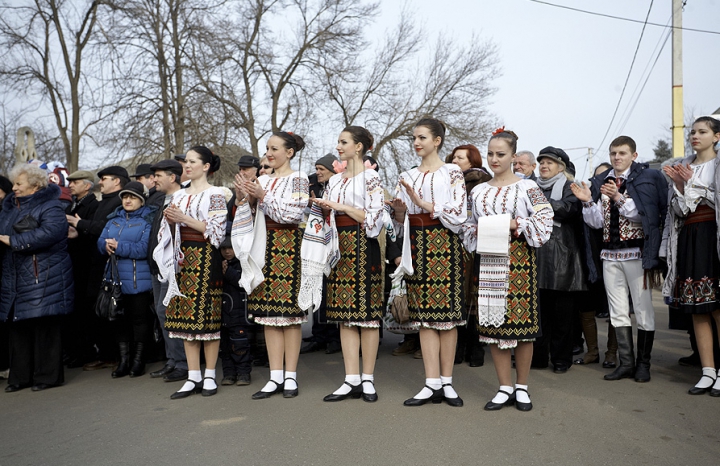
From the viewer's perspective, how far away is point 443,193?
486 cm

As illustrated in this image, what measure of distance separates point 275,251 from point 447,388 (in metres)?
1.75

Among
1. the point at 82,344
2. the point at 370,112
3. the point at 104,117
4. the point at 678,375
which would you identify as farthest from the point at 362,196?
the point at 370,112

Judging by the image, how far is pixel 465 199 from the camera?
15.9ft

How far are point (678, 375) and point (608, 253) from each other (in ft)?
4.06

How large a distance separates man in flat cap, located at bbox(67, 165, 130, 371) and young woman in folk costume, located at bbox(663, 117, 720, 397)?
534 cm

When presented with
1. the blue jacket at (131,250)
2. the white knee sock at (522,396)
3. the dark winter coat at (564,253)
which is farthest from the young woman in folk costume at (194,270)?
the dark winter coat at (564,253)

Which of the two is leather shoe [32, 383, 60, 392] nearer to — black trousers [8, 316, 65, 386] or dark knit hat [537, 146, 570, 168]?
black trousers [8, 316, 65, 386]

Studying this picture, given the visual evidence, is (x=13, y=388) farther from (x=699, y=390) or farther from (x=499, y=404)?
(x=699, y=390)

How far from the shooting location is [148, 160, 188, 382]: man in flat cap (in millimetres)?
6098

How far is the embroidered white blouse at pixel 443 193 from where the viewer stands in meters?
4.77

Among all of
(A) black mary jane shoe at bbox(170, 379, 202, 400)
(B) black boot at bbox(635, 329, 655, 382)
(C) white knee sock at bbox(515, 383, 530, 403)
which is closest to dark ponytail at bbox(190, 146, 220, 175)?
(A) black mary jane shoe at bbox(170, 379, 202, 400)

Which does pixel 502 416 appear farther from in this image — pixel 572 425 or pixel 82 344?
pixel 82 344

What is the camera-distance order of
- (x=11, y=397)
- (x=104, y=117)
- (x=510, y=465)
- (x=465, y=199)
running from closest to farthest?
(x=510, y=465) < (x=465, y=199) < (x=11, y=397) < (x=104, y=117)

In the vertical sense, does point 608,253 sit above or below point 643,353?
above
